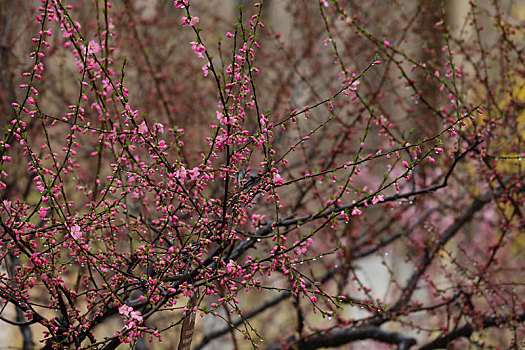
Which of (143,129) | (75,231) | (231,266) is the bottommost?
(231,266)

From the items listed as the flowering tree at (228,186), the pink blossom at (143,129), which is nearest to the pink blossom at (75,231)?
the flowering tree at (228,186)

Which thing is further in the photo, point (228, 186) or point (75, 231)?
point (228, 186)

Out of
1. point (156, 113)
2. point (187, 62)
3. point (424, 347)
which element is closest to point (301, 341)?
point (424, 347)

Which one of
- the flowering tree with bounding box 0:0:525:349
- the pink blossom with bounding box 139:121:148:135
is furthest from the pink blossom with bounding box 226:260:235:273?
the pink blossom with bounding box 139:121:148:135

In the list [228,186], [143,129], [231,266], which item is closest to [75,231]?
[143,129]

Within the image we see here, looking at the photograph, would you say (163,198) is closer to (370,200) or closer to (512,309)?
(370,200)

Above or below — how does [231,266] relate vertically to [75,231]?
below

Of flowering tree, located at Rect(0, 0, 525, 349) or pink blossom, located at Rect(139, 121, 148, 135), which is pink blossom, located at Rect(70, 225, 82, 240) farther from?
pink blossom, located at Rect(139, 121, 148, 135)

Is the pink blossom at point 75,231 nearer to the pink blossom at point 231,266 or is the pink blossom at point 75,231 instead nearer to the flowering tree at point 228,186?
the flowering tree at point 228,186

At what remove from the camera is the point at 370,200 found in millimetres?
1840

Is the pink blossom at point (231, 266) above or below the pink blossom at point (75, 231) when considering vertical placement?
below

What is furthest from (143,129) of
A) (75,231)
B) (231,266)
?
(231,266)

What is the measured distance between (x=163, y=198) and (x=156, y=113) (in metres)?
2.83

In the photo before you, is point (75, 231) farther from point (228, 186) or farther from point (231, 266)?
point (228, 186)
